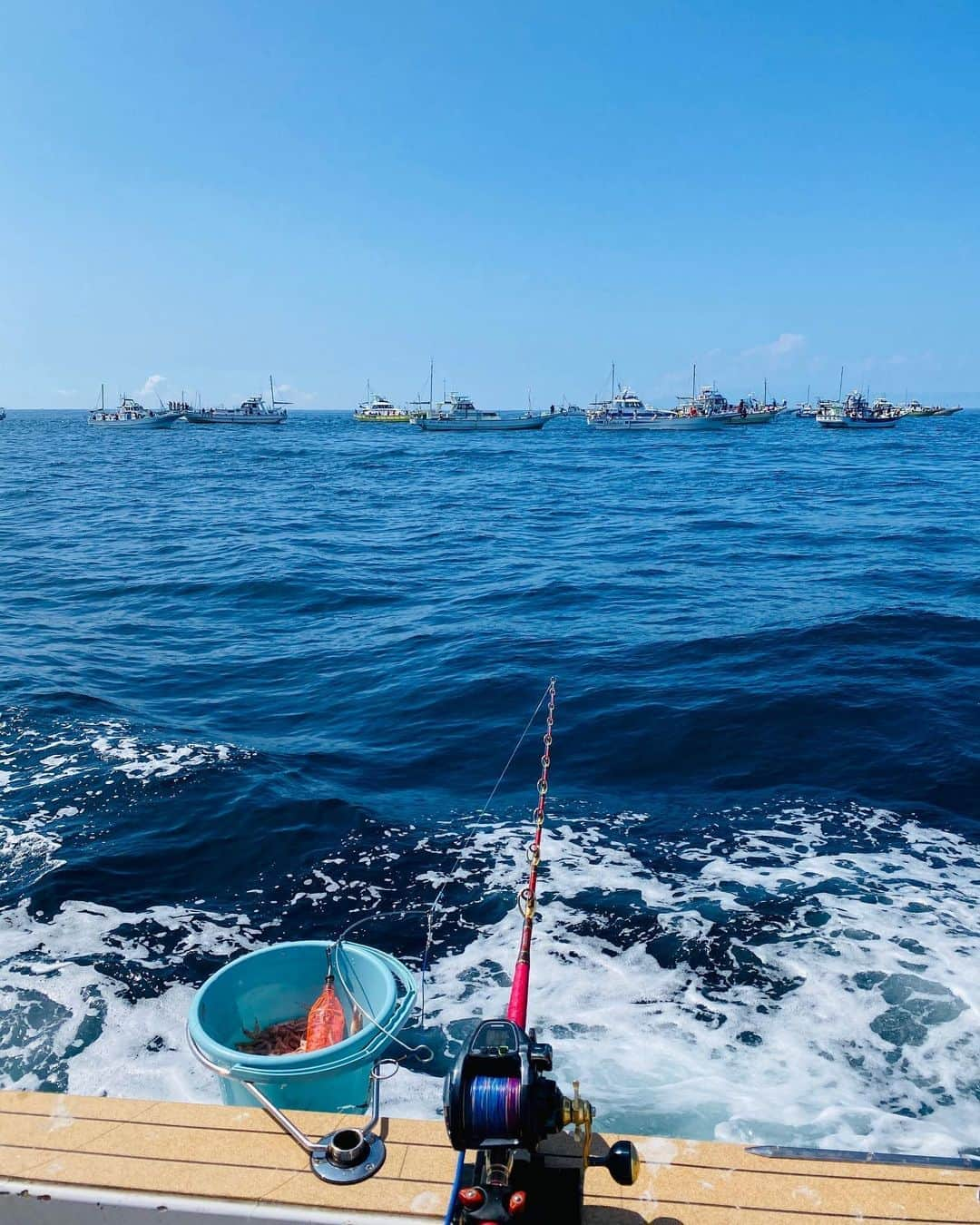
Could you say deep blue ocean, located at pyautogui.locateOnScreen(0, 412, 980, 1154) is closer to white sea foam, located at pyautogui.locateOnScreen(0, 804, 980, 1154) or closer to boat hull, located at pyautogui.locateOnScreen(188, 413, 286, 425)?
white sea foam, located at pyautogui.locateOnScreen(0, 804, 980, 1154)

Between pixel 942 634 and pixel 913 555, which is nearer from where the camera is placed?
pixel 942 634

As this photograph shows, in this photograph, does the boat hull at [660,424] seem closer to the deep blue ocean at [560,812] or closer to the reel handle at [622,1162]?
the deep blue ocean at [560,812]

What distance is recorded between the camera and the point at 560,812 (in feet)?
29.8

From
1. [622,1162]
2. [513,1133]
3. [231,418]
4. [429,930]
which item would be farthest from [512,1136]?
[231,418]

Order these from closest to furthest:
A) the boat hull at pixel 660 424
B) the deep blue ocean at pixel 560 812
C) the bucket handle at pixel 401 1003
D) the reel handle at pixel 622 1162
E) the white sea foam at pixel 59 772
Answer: the reel handle at pixel 622 1162, the bucket handle at pixel 401 1003, the deep blue ocean at pixel 560 812, the white sea foam at pixel 59 772, the boat hull at pixel 660 424

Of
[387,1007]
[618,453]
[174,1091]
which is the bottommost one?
[174,1091]

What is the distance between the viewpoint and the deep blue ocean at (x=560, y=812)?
5.63 m

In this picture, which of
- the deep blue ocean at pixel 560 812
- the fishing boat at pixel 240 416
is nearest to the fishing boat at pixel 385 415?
the fishing boat at pixel 240 416

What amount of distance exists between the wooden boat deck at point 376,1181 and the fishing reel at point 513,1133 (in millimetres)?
160

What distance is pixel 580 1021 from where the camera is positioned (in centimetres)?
591

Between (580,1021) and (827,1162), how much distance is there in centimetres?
301

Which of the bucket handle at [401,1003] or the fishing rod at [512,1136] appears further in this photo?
the bucket handle at [401,1003]

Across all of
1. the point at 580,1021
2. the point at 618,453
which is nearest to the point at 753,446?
the point at 618,453

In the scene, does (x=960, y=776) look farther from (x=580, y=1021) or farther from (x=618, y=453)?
(x=618, y=453)
